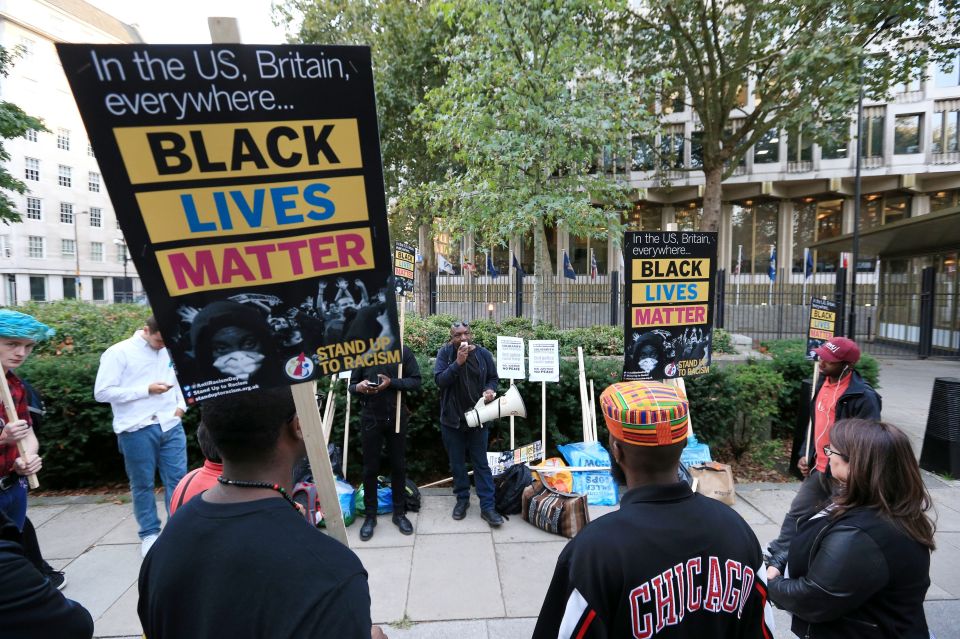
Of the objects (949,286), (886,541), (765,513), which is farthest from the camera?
(949,286)

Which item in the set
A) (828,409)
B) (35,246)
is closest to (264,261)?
(828,409)

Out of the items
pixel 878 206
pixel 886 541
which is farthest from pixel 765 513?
pixel 878 206

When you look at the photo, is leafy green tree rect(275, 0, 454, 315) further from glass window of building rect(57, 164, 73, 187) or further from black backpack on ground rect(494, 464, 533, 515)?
glass window of building rect(57, 164, 73, 187)

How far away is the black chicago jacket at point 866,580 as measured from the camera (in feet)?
6.34

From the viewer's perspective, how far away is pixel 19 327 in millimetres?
3209

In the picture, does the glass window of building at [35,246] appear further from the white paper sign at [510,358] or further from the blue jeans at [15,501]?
the white paper sign at [510,358]

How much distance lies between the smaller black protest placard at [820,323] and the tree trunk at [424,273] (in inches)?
384

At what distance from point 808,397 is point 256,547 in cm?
604

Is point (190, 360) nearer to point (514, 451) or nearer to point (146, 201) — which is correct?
point (146, 201)

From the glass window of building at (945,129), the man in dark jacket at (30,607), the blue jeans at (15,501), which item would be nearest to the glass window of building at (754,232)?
the glass window of building at (945,129)

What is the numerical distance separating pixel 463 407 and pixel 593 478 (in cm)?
166

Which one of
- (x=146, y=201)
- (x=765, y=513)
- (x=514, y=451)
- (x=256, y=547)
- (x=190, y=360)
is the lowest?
(x=765, y=513)

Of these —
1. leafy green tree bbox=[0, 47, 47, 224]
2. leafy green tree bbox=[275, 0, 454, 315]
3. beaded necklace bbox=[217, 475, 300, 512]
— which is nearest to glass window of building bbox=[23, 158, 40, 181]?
leafy green tree bbox=[0, 47, 47, 224]

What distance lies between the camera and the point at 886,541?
76.2 inches
